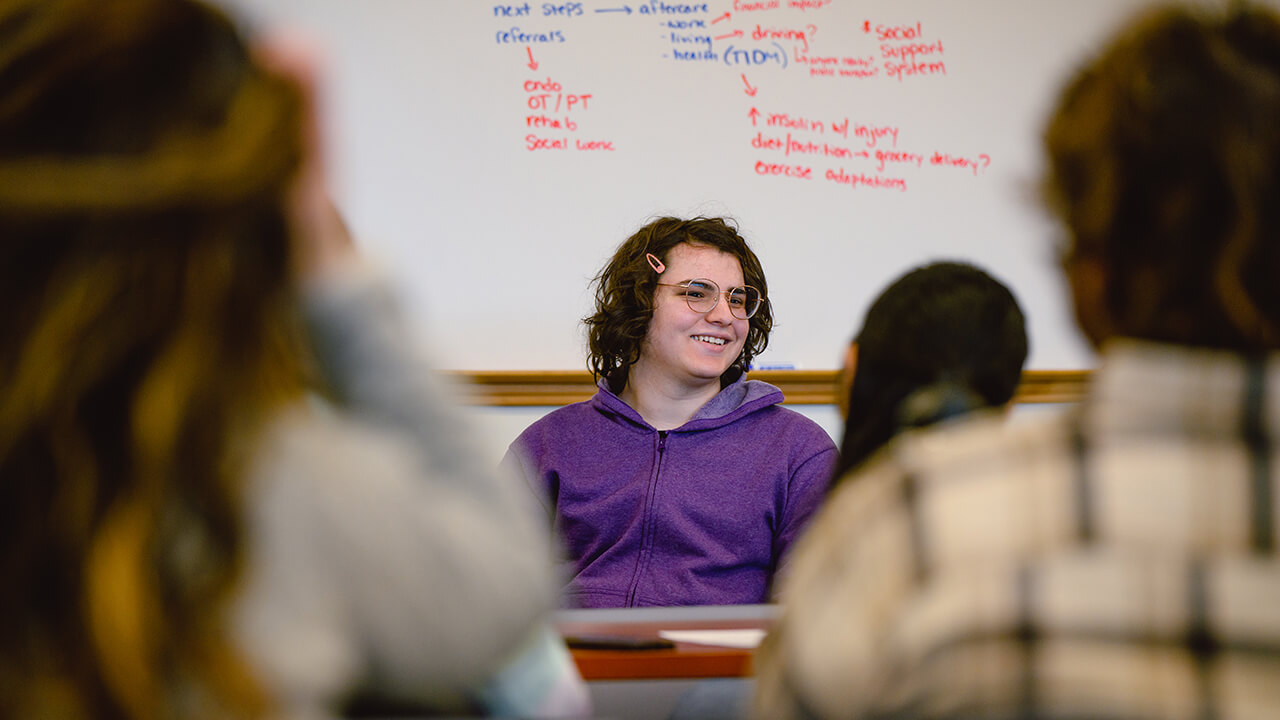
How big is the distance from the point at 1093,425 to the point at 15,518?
0.63 m

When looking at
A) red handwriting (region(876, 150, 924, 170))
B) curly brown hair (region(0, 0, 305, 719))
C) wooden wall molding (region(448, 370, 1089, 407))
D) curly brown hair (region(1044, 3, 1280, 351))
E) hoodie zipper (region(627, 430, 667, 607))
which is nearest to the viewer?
curly brown hair (region(0, 0, 305, 719))

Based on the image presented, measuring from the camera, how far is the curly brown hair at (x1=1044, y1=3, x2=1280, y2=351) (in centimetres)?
70

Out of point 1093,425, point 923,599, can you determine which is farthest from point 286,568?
point 1093,425

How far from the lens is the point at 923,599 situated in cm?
66

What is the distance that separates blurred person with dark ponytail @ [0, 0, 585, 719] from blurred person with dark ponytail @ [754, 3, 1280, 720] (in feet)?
0.81

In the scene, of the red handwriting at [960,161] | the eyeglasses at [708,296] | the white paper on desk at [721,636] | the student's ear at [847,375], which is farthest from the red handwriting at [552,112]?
the white paper on desk at [721,636]

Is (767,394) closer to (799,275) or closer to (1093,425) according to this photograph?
(799,275)

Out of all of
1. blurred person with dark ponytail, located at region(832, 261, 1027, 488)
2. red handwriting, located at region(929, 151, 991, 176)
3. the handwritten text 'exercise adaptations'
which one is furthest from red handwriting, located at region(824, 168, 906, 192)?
blurred person with dark ponytail, located at region(832, 261, 1027, 488)

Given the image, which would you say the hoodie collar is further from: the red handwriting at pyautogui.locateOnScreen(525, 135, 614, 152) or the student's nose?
the red handwriting at pyautogui.locateOnScreen(525, 135, 614, 152)

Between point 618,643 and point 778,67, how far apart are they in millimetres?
1830

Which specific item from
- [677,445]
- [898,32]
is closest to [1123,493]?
[677,445]

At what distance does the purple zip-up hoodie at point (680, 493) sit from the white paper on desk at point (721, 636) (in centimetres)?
62

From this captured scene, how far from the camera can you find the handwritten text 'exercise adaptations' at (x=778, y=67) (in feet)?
8.54

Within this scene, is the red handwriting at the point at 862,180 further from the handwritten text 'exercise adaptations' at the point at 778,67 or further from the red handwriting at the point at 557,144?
the red handwriting at the point at 557,144
